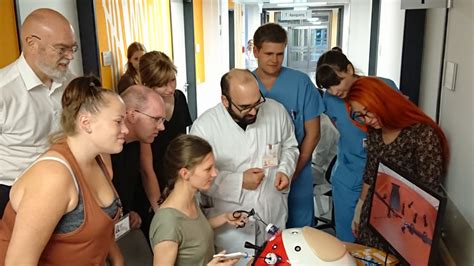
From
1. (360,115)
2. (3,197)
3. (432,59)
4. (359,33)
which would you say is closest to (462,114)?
(360,115)

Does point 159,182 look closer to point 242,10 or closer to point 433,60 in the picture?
point 433,60

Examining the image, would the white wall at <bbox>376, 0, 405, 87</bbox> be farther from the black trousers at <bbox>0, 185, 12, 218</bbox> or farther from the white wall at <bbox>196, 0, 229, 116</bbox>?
the black trousers at <bbox>0, 185, 12, 218</bbox>

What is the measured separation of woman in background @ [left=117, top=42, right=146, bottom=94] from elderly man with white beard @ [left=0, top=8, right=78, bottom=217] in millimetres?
1194

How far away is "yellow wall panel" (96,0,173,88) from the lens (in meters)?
2.93

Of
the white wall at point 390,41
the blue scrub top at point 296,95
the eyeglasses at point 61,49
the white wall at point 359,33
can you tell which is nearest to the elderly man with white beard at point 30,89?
the eyeglasses at point 61,49

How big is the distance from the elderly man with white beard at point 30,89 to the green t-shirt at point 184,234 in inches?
24.7

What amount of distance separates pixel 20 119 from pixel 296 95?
4.08 ft

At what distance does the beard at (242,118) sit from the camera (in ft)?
5.41

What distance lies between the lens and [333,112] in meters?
2.13

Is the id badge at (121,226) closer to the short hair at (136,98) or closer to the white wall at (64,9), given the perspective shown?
the short hair at (136,98)

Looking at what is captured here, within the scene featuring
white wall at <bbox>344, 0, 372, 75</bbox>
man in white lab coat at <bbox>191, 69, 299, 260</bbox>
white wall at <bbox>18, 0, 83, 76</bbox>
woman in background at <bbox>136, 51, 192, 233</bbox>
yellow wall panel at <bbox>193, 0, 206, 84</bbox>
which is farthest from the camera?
white wall at <bbox>344, 0, 372, 75</bbox>

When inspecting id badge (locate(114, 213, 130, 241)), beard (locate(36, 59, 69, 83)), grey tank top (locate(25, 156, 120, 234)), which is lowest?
id badge (locate(114, 213, 130, 241))

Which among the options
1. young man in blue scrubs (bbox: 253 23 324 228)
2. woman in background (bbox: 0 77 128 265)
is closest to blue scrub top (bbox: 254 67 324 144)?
young man in blue scrubs (bbox: 253 23 324 228)

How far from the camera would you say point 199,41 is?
231 inches
